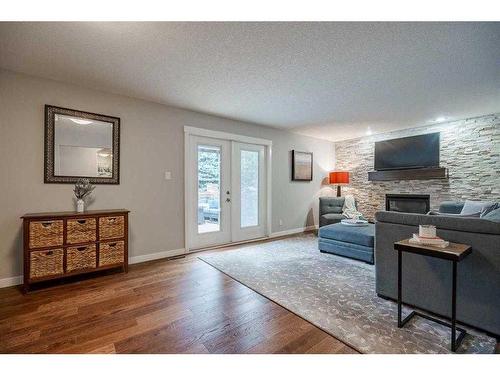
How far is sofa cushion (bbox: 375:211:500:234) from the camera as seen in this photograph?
1640 mm

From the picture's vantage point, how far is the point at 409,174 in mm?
4941

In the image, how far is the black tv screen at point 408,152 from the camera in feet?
15.5

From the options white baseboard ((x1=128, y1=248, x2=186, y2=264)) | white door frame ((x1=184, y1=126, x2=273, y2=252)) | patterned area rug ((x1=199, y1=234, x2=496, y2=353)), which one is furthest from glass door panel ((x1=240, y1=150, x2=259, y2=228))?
white baseboard ((x1=128, y1=248, x2=186, y2=264))

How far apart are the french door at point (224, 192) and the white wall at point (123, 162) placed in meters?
0.24

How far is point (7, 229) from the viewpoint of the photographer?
2549 millimetres

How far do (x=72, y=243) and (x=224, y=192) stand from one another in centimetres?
235

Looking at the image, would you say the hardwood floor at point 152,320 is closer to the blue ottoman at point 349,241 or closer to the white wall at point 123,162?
the white wall at point 123,162

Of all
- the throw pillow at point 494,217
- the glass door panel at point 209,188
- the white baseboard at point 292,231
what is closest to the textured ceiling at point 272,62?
the glass door panel at point 209,188

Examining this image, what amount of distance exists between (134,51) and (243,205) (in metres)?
3.09

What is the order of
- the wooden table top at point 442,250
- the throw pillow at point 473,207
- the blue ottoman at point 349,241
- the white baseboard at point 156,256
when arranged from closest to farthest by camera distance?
the wooden table top at point 442,250 < the blue ottoman at point 349,241 < the white baseboard at point 156,256 < the throw pillow at point 473,207
